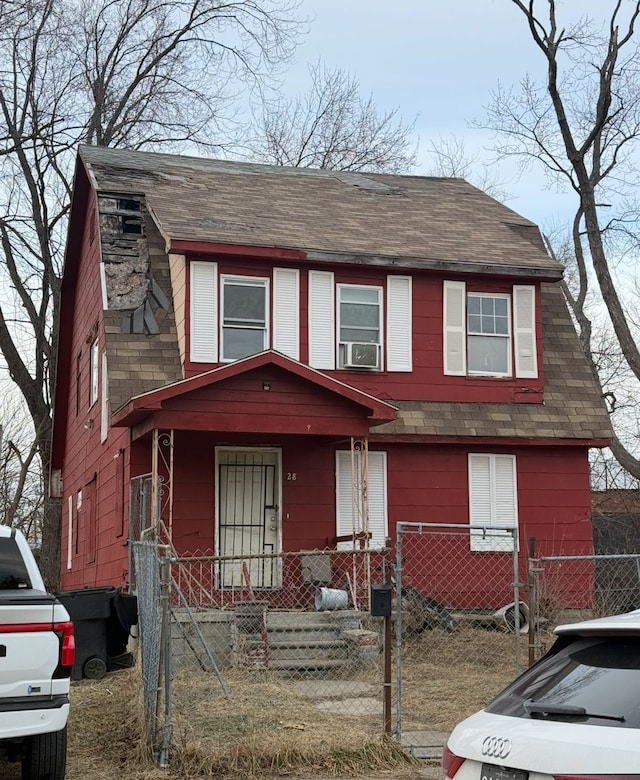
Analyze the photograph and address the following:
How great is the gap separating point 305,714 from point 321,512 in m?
7.68

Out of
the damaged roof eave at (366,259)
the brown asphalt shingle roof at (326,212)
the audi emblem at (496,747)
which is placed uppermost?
the brown asphalt shingle roof at (326,212)

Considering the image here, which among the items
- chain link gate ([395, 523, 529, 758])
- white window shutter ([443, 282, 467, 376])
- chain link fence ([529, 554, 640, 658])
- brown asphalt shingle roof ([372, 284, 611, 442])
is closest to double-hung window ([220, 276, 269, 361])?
brown asphalt shingle roof ([372, 284, 611, 442])

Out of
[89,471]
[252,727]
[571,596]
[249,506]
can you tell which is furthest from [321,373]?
[252,727]

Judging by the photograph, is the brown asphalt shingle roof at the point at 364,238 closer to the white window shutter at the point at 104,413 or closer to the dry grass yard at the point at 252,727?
the white window shutter at the point at 104,413

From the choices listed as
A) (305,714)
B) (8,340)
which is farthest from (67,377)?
(305,714)

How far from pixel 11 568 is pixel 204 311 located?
363 inches

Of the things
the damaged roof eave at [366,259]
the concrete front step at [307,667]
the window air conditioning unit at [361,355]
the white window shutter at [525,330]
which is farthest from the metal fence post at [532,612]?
the white window shutter at [525,330]

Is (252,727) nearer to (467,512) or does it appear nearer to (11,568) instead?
(11,568)

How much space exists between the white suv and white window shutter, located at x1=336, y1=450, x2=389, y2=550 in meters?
11.8

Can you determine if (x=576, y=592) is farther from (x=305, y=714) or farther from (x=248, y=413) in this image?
(x=305, y=714)

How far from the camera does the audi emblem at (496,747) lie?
411 centimetres

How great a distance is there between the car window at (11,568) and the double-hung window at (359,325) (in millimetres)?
9863

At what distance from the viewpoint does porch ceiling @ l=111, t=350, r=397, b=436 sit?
46.9 feet

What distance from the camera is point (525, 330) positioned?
18.0 metres
